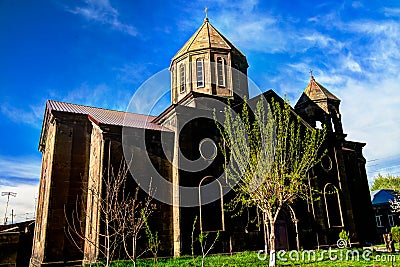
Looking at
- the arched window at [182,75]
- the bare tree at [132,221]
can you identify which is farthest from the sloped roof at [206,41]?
the bare tree at [132,221]

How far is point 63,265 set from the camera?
1364 cm

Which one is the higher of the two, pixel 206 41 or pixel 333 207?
pixel 206 41

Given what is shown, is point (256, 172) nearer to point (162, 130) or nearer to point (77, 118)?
point (162, 130)

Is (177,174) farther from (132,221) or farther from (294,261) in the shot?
(294,261)

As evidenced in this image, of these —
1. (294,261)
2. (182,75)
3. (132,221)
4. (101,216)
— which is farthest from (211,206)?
(182,75)

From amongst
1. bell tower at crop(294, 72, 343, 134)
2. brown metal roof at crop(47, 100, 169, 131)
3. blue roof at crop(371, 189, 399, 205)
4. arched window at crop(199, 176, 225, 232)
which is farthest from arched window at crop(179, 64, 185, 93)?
blue roof at crop(371, 189, 399, 205)

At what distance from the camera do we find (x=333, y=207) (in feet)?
63.8

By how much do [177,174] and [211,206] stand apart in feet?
7.28

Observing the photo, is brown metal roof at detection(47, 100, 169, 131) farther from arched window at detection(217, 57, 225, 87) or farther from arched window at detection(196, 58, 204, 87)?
arched window at detection(217, 57, 225, 87)

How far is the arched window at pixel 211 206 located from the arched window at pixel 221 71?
621cm

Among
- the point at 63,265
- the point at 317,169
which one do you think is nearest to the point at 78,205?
the point at 63,265

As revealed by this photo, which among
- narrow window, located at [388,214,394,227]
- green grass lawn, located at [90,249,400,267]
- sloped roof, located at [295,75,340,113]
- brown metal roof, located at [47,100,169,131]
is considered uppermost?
sloped roof, located at [295,75,340,113]

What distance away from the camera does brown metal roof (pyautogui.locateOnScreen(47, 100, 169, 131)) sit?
17.1m

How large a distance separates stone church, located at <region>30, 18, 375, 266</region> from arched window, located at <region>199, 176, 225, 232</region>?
46 millimetres
